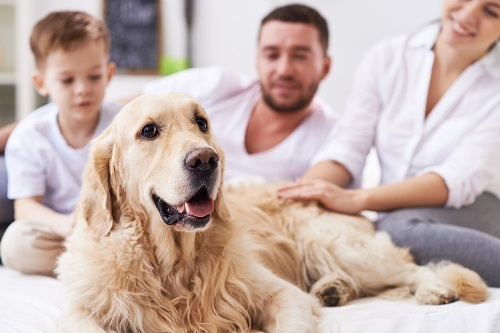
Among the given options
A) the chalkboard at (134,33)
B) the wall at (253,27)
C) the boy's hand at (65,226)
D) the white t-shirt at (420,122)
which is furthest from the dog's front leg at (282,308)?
the chalkboard at (134,33)

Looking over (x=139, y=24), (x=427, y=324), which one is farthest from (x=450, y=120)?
(x=139, y=24)

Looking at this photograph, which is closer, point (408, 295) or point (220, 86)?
point (408, 295)

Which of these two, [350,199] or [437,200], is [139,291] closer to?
[350,199]

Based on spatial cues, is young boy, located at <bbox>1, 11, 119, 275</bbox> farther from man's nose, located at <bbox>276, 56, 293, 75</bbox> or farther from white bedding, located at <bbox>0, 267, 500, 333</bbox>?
man's nose, located at <bbox>276, 56, 293, 75</bbox>

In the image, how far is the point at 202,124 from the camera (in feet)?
5.05

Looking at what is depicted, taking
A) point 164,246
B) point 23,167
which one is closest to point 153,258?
point 164,246

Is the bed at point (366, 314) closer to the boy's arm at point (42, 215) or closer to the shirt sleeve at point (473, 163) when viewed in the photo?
the boy's arm at point (42, 215)

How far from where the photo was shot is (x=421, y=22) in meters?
3.95

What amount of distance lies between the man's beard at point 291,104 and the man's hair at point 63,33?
715 millimetres

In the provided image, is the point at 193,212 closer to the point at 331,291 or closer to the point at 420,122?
the point at 331,291

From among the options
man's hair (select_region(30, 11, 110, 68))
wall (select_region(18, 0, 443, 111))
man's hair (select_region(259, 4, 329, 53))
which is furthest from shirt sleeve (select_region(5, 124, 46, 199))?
wall (select_region(18, 0, 443, 111))

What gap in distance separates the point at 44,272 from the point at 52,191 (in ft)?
1.22

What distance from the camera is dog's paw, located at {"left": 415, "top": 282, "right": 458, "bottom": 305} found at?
1717 mm

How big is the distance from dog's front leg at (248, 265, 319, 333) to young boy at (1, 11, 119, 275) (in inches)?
34.8
